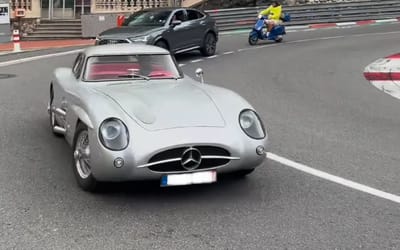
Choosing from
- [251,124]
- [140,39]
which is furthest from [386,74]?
[251,124]

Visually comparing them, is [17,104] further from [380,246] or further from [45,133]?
[380,246]

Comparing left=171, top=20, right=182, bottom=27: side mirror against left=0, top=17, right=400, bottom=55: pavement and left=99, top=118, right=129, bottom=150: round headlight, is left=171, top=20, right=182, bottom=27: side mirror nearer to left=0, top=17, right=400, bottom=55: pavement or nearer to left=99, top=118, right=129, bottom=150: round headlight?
left=0, top=17, right=400, bottom=55: pavement

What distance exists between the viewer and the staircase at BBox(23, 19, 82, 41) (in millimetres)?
26547

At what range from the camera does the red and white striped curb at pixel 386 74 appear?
11.5 meters

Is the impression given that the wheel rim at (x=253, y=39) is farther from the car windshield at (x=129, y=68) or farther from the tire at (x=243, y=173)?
the tire at (x=243, y=173)

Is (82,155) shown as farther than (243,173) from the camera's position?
No

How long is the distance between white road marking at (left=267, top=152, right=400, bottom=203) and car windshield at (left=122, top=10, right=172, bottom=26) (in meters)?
9.84

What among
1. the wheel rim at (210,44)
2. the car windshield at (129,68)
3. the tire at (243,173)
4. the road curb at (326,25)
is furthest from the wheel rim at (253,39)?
the tire at (243,173)

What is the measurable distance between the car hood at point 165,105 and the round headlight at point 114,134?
0.17 metres

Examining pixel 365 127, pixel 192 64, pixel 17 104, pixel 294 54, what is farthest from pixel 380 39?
pixel 17 104

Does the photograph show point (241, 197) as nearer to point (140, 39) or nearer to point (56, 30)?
point (140, 39)

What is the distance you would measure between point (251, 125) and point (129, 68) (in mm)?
1801

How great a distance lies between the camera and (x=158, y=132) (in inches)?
185

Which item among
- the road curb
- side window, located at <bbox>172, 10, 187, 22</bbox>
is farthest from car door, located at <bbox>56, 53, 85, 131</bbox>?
the road curb
